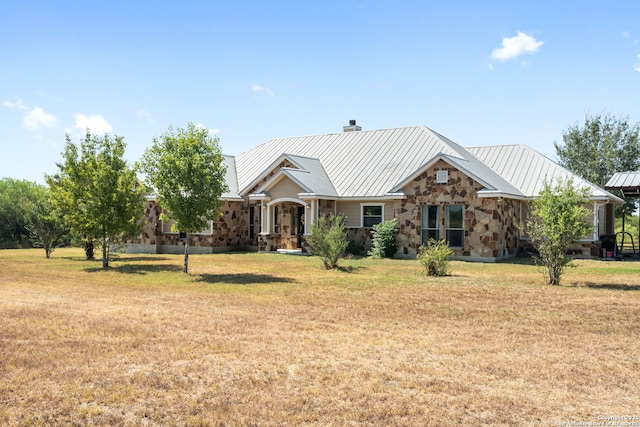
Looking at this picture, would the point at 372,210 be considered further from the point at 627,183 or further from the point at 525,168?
the point at 627,183

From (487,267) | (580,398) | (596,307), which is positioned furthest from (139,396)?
(487,267)

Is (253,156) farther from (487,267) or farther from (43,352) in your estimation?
(43,352)

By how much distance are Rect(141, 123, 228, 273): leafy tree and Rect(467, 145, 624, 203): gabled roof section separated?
49.3ft

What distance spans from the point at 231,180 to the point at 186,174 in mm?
13547

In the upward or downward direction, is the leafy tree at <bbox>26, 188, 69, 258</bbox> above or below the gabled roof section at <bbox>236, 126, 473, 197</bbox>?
below

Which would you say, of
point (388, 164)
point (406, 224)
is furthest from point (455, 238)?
point (388, 164)

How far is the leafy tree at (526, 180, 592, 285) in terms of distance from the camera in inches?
640

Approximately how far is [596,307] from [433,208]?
12.9 m

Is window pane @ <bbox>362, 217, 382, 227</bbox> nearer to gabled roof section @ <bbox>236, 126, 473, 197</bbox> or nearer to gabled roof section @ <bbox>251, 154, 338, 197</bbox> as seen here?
gabled roof section @ <bbox>236, 126, 473, 197</bbox>

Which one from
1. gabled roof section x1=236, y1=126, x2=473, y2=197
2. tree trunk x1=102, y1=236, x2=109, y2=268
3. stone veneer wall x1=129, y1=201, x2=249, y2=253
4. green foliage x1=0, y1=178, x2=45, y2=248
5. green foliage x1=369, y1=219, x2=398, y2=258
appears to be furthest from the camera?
green foliage x1=0, y1=178, x2=45, y2=248

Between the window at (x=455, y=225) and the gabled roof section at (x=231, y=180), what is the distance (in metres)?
10.8

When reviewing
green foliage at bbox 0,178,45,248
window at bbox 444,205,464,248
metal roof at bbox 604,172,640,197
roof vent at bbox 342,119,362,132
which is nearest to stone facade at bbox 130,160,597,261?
window at bbox 444,205,464,248

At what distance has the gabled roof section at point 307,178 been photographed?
87.5ft

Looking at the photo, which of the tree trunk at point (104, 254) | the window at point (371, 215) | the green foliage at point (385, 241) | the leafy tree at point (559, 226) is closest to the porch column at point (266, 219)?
the window at point (371, 215)
